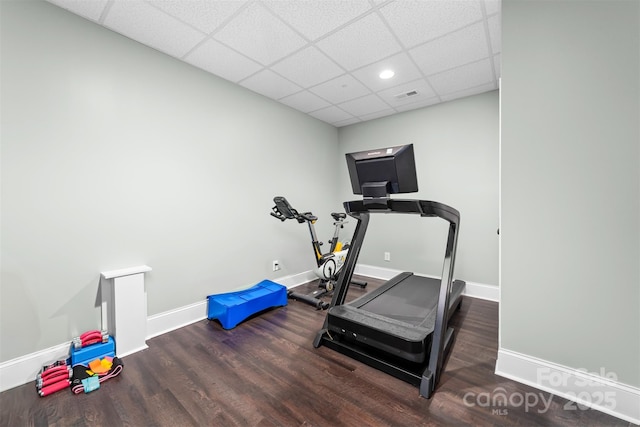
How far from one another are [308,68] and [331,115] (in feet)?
4.75

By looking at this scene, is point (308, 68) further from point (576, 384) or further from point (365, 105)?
point (576, 384)

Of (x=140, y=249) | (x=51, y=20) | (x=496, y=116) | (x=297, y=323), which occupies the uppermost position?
(x=51, y=20)

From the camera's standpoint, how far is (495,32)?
6.98 feet

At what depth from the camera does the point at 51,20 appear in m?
1.84

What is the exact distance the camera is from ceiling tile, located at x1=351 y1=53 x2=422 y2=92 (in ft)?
8.36

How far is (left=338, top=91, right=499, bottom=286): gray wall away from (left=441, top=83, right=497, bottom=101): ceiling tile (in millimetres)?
92

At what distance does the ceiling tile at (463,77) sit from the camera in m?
2.65

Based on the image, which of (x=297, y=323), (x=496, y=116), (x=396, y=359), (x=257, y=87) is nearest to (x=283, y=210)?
(x=297, y=323)

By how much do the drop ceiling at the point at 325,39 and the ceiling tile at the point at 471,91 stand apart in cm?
1

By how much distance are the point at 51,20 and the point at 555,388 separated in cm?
426

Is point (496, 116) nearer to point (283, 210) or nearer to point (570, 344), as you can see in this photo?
point (570, 344)

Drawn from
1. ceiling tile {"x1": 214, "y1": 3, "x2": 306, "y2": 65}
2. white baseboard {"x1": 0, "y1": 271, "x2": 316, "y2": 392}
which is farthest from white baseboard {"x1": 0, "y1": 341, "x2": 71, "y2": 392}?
ceiling tile {"x1": 214, "y1": 3, "x2": 306, "y2": 65}

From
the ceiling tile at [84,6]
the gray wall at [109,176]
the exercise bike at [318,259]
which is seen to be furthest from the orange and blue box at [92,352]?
the ceiling tile at [84,6]

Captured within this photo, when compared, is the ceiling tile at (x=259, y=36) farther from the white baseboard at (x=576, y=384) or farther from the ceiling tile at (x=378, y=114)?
the white baseboard at (x=576, y=384)
